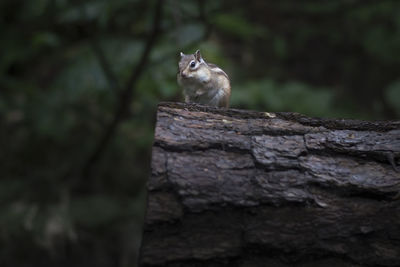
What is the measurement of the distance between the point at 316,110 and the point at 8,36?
3.35 metres

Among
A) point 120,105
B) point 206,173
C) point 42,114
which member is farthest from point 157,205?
point 42,114

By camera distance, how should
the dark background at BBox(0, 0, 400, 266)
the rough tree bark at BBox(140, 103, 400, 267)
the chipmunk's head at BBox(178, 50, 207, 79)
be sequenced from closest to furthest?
the rough tree bark at BBox(140, 103, 400, 267)
the chipmunk's head at BBox(178, 50, 207, 79)
the dark background at BBox(0, 0, 400, 266)

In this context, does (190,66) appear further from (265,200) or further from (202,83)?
(265,200)

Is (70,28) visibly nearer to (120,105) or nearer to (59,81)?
(59,81)

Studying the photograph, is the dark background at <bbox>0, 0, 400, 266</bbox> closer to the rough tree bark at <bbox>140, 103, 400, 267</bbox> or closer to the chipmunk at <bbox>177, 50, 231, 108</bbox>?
the chipmunk at <bbox>177, 50, 231, 108</bbox>

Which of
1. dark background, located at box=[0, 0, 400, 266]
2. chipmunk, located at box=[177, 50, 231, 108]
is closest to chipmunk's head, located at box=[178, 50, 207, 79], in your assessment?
chipmunk, located at box=[177, 50, 231, 108]

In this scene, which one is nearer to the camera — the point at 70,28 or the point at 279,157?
the point at 279,157

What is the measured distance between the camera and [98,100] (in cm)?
518

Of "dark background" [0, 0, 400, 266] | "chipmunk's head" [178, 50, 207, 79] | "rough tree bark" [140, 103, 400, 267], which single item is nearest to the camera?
"rough tree bark" [140, 103, 400, 267]

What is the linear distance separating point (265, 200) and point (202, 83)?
4.96 feet

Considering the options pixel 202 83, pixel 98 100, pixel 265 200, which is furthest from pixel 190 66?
pixel 98 100

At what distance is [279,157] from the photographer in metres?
2.05

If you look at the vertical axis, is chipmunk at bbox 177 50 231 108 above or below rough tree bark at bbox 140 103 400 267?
above

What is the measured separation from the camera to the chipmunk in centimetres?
326
